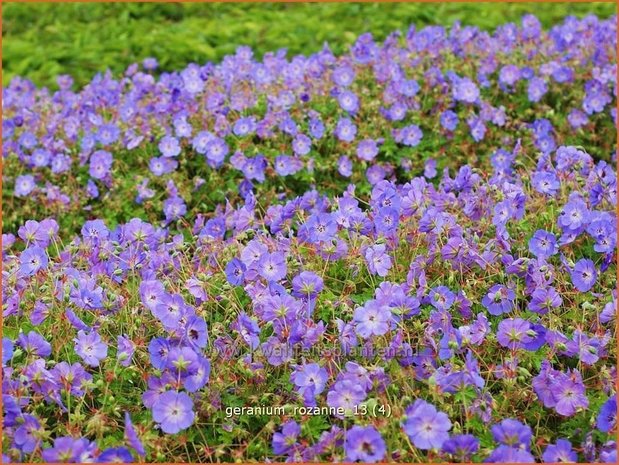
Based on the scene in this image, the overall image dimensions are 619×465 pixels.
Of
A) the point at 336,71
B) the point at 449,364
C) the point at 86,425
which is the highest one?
the point at 336,71

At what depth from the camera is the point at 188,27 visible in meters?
6.43

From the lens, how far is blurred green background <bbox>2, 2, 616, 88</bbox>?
606 centimetres

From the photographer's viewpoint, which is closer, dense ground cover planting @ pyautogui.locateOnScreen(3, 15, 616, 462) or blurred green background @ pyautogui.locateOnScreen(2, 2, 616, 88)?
dense ground cover planting @ pyautogui.locateOnScreen(3, 15, 616, 462)

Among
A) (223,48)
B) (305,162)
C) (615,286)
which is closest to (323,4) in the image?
(223,48)

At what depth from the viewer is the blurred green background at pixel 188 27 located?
239 inches

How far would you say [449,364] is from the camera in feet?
7.91

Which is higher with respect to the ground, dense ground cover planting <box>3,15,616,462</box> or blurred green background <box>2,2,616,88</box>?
blurred green background <box>2,2,616,88</box>

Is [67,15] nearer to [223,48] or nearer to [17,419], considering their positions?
[223,48]

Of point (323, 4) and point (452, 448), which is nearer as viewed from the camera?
point (452, 448)

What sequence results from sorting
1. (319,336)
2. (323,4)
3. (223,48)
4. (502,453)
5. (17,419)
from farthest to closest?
(323,4) < (223,48) < (319,336) < (17,419) < (502,453)

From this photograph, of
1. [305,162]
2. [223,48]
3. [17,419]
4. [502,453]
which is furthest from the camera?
[223,48]

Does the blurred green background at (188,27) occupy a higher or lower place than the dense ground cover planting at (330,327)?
higher

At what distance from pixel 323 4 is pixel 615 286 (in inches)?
181

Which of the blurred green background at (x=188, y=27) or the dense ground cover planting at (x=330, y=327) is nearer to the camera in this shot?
the dense ground cover planting at (x=330, y=327)
